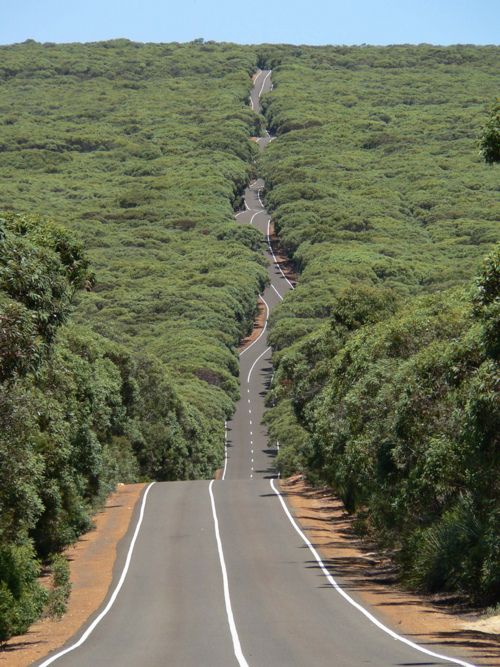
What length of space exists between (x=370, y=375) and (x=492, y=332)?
15382 millimetres

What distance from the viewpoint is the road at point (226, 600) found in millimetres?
18047

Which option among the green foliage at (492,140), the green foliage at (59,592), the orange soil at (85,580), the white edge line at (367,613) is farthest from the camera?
the green foliage at (59,592)

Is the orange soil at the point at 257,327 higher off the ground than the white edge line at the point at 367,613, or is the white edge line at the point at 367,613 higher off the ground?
the orange soil at the point at 257,327

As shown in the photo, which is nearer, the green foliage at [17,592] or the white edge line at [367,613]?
the white edge line at [367,613]

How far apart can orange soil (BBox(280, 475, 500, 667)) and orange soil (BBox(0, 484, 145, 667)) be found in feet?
20.0

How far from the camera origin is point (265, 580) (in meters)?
29.1

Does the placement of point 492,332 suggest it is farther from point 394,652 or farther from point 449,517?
point 449,517

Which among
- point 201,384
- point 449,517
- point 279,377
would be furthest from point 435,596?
point 201,384

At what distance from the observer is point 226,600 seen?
2586cm

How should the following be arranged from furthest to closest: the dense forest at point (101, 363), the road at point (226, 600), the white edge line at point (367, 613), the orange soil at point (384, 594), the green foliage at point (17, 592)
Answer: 1. the dense forest at point (101, 363)
2. the green foliage at point (17, 592)
3. the orange soil at point (384, 594)
4. the road at point (226, 600)
5. the white edge line at point (367, 613)

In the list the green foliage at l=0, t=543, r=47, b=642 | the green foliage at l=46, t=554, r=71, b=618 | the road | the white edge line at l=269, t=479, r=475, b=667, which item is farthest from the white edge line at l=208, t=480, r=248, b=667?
the green foliage at l=0, t=543, r=47, b=642

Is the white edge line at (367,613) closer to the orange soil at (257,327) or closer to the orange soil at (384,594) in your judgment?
the orange soil at (384,594)

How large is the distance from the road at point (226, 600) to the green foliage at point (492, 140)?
790 cm

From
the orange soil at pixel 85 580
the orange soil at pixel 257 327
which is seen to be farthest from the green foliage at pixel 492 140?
the orange soil at pixel 257 327
